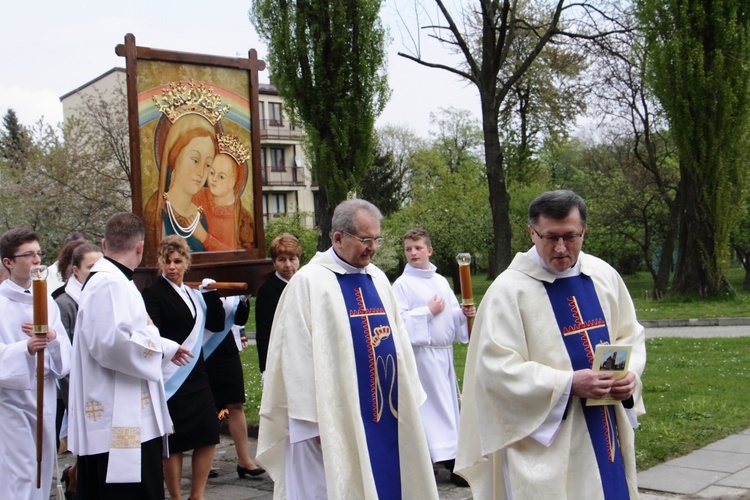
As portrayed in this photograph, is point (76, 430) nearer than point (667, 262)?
Yes

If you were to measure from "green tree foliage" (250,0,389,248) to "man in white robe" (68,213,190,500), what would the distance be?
46.7 feet

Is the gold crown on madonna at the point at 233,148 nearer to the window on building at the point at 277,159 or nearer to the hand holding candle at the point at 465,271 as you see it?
the hand holding candle at the point at 465,271

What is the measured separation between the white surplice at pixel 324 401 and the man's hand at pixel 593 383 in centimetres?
145

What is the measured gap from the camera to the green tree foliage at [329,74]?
779 inches

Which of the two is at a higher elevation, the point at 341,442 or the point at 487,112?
A: the point at 487,112

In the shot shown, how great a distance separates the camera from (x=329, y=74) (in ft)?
65.9

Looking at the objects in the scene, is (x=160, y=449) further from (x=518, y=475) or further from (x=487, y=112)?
(x=487, y=112)

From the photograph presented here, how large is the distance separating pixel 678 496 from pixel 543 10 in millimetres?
25186

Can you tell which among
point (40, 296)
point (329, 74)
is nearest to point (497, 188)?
point (329, 74)

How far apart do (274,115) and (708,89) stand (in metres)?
44.2

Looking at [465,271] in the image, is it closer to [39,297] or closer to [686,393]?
[39,297]

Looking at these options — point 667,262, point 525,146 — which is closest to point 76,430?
point 667,262

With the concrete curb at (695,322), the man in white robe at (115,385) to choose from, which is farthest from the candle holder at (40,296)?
the concrete curb at (695,322)

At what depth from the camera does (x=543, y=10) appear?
1152 inches
